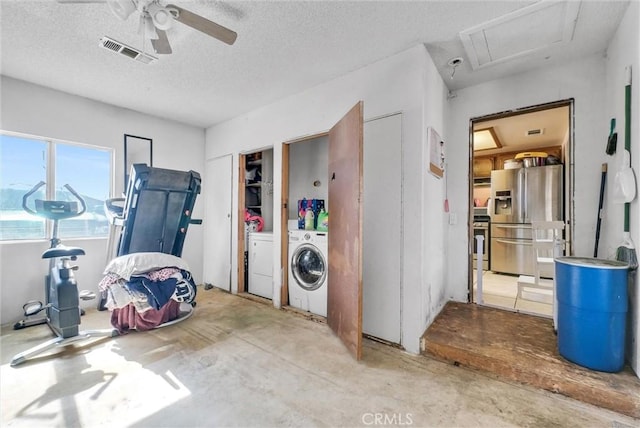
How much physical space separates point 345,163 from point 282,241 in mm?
1466

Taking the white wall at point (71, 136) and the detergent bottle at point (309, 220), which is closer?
the white wall at point (71, 136)

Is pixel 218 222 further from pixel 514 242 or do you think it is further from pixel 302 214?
pixel 514 242

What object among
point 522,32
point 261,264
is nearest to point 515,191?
point 522,32

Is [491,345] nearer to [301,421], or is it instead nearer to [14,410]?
[301,421]

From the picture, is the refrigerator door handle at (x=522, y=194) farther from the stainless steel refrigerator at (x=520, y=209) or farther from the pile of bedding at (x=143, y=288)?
the pile of bedding at (x=143, y=288)

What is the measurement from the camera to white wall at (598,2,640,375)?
178cm

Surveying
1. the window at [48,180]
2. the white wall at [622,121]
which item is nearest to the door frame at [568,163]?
the white wall at [622,121]

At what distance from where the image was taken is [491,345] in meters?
2.15

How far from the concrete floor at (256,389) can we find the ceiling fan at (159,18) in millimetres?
2352

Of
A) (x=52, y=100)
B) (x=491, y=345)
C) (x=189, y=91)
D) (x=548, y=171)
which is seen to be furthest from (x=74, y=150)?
(x=548, y=171)

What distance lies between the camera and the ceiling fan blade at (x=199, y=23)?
64.0 inches

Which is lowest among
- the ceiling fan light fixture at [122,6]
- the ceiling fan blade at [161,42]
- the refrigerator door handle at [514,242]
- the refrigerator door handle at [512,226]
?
the refrigerator door handle at [514,242]

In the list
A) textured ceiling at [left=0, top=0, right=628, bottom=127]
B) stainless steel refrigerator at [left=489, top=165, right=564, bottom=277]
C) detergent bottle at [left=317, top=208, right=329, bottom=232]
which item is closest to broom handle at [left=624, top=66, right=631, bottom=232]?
textured ceiling at [left=0, top=0, right=628, bottom=127]

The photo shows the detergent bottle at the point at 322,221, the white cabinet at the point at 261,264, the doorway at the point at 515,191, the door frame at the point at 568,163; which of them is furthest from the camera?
the doorway at the point at 515,191
